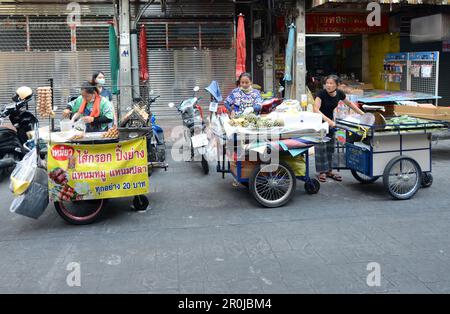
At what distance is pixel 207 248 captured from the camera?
16.6 ft

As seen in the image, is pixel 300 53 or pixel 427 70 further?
pixel 300 53

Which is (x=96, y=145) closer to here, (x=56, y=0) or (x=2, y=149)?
(x=2, y=149)

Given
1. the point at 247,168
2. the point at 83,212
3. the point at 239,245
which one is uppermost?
the point at 247,168

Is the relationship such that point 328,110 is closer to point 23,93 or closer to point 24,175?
point 24,175

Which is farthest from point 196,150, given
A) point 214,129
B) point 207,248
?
point 207,248

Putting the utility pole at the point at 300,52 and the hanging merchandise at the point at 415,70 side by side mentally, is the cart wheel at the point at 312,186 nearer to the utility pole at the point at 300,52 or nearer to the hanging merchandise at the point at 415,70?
the utility pole at the point at 300,52

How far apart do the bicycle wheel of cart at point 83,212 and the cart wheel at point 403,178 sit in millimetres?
3725

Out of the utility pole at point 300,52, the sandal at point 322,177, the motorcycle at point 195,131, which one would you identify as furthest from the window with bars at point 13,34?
the sandal at point 322,177

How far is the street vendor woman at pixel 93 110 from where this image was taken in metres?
6.74

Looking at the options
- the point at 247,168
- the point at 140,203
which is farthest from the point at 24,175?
the point at 247,168

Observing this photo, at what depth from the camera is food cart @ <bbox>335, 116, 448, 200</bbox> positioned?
21.6ft

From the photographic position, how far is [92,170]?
18.7 ft

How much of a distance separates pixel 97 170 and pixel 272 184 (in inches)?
87.0

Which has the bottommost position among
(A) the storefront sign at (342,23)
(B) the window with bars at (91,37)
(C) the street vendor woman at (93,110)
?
(C) the street vendor woman at (93,110)
